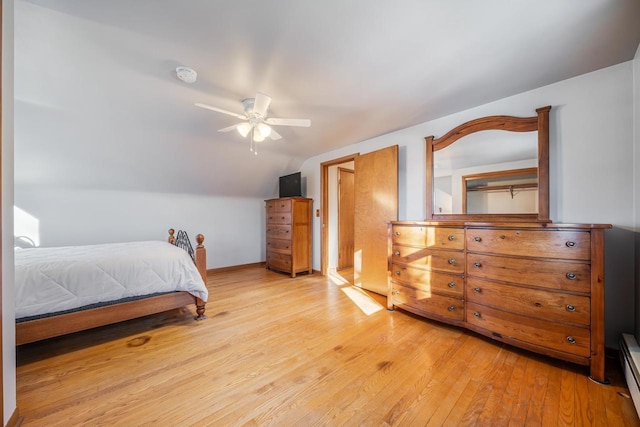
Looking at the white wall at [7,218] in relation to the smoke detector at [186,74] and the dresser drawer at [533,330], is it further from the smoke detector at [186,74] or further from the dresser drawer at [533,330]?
the dresser drawer at [533,330]

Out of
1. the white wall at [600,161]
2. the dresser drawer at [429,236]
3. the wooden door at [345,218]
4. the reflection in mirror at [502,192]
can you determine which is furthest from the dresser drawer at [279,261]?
the white wall at [600,161]

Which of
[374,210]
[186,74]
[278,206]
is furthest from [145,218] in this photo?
[374,210]

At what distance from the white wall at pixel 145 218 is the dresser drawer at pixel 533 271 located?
4.04m

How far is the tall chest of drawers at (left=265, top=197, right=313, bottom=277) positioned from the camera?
165 inches

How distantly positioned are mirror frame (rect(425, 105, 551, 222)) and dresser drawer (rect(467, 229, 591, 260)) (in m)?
0.45

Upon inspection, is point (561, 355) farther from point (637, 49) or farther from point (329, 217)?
point (329, 217)

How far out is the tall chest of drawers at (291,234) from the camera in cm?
418

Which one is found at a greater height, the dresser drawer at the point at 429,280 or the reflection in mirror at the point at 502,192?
the reflection in mirror at the point at 502,192

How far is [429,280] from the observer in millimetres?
2336

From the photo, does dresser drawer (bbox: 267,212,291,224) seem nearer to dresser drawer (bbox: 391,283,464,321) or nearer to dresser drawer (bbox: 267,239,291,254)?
dresser drawer (bbox: 267,239,291,254)

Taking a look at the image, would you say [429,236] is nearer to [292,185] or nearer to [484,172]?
[484,172]

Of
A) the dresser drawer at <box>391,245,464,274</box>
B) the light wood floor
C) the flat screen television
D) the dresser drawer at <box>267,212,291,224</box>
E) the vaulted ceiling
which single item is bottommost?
the light wood floor

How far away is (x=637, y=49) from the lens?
1663mm

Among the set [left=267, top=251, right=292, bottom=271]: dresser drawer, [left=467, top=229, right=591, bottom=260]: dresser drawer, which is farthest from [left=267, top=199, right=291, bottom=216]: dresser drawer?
[left=467, top=229, right=591, bottom=260]: dresser drawer
